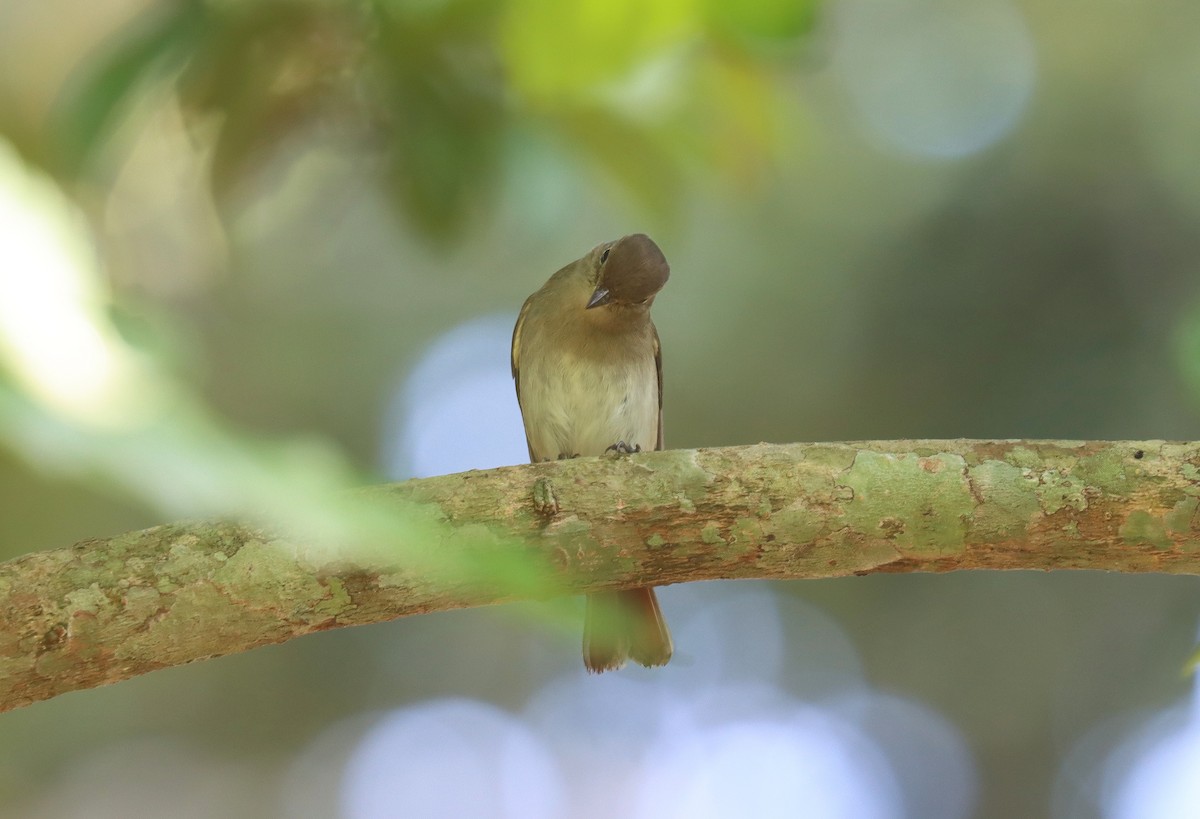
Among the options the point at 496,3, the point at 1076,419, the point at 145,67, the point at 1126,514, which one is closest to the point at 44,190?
the point at 145,67

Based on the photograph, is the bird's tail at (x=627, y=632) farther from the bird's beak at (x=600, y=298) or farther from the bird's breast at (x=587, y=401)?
the bird's beak at (x=600, y=298)

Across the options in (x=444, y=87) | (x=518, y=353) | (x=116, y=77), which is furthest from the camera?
(x=518, y=353)

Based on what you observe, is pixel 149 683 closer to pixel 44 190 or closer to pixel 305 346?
pixel 305 346

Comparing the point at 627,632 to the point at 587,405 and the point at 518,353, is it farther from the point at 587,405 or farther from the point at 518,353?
the point at 518,353

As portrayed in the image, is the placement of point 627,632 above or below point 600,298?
below

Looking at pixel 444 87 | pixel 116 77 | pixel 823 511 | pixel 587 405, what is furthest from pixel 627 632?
pixel 116 77

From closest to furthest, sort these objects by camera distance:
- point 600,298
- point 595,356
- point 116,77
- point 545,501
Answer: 1. point 116,77
2. point 545,501
3. point 600,298
4. point 595,356
